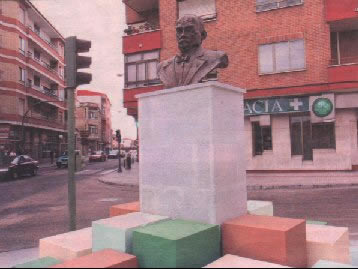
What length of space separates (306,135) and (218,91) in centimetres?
1484

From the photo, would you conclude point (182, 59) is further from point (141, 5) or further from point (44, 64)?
point (44, 64)

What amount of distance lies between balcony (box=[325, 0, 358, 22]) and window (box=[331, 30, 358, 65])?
67.8 inches

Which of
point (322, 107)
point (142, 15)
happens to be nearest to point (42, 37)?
point (142, 15)

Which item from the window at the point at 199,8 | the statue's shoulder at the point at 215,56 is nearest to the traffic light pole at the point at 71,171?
the statue's shoulder at the point at 215,56

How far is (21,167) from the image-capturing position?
20.9m

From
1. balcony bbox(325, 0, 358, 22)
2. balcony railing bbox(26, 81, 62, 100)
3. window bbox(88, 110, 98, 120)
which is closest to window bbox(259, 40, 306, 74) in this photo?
balcony bbox(325, 0, 358, 22)

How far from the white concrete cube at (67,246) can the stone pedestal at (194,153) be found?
84 centimetres

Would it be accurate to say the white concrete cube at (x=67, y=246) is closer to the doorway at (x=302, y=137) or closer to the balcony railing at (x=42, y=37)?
the doorway at (x=302, y=137)

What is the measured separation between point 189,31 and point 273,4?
48.2 ft

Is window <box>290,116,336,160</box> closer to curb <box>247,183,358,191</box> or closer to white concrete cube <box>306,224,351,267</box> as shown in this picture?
curb <box>247,183,358,191</box>

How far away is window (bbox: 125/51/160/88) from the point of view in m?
19.6

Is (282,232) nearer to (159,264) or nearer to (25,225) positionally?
(159,264)

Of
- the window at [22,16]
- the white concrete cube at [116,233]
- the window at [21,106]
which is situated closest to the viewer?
the white concrete cube at [116,233]

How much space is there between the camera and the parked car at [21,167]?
65.9ft
